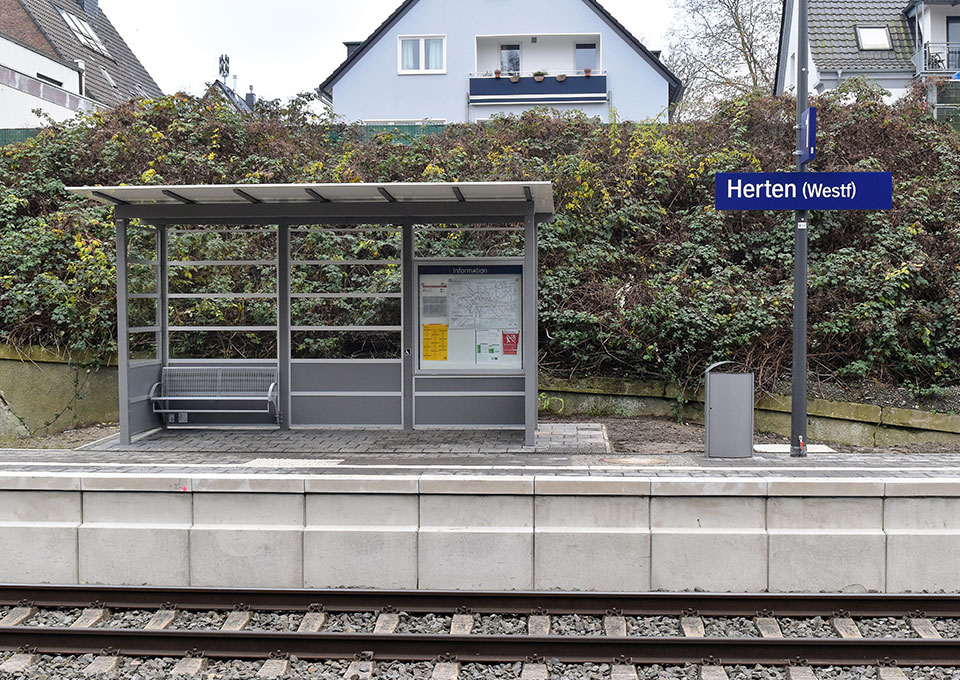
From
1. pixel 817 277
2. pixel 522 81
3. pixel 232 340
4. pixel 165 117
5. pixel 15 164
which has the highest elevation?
pixel 522 81

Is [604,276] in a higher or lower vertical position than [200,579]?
higher

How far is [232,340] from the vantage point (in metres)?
11.4

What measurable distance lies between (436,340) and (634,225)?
595 cm

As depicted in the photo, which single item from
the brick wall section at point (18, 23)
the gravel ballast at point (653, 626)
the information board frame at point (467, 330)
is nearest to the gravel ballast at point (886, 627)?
the gravel ballast at point (653, 626)

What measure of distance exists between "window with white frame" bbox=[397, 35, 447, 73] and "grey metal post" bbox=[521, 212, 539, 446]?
22.6m

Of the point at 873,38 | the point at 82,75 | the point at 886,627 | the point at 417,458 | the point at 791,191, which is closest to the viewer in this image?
the point at 886,627

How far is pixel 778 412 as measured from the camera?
12484 millimetres

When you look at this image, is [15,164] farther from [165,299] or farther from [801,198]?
[801,198]

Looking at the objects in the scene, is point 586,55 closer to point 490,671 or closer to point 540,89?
point 540,89

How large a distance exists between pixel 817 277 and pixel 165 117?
13.2 metres

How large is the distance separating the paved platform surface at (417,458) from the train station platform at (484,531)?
639 mm

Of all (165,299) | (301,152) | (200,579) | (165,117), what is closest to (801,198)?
(200,579)

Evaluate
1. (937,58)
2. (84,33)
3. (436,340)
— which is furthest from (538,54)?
(436,340)

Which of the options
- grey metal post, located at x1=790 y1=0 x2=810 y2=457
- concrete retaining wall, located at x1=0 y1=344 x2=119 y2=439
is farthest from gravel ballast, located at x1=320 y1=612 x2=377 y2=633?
concrete retaining wall, located at x1=0 y1=344 x2=119 y2=439
